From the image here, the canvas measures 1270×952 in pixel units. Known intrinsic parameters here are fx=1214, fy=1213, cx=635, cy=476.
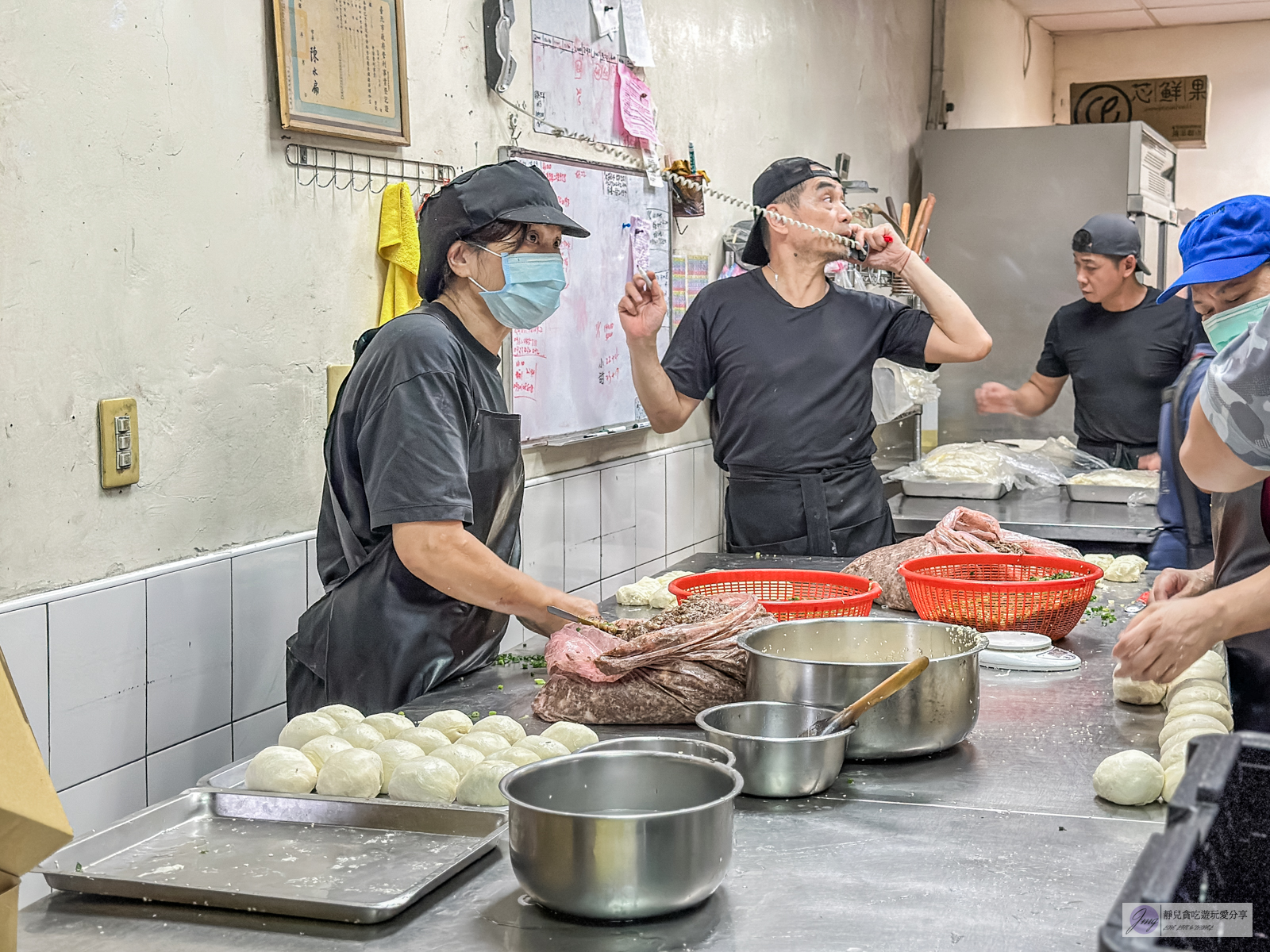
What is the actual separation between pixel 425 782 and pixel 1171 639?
1.13m

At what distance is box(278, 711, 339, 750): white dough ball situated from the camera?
5.82 feet

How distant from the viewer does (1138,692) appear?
2074 millimetres

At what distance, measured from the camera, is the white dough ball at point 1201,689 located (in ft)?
6.38

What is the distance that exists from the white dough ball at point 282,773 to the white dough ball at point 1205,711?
50.4 inches

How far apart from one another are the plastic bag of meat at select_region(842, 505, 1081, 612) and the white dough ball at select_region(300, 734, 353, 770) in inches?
58.8

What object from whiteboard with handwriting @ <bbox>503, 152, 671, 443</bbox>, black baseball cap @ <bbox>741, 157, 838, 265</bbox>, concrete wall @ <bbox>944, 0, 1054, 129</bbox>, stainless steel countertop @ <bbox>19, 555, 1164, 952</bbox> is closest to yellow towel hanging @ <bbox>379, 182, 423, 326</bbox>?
whiteboard with handwriting @ <bbox>503, 152, 671, 443</bbox>

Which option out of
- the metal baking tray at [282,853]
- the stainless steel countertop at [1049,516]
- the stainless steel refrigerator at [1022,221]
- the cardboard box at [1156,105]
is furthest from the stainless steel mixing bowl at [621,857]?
the cardboard box at [1156,105]

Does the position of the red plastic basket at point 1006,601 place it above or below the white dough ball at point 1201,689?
above

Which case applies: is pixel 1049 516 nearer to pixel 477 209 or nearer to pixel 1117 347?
pixel 1117 347

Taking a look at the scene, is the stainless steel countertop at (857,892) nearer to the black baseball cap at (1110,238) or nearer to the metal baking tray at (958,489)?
the metal baking tray at (958,489)

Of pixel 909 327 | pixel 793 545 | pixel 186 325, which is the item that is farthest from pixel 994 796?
pixel 909 327

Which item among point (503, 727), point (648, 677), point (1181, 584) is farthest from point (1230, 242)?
point (503, 727)

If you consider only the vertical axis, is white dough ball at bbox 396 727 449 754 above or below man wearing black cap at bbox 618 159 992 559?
below

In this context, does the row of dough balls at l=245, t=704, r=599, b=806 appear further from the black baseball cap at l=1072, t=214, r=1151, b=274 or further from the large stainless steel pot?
the black baseball cap at l=1072, t=214, r=1151, b=274
